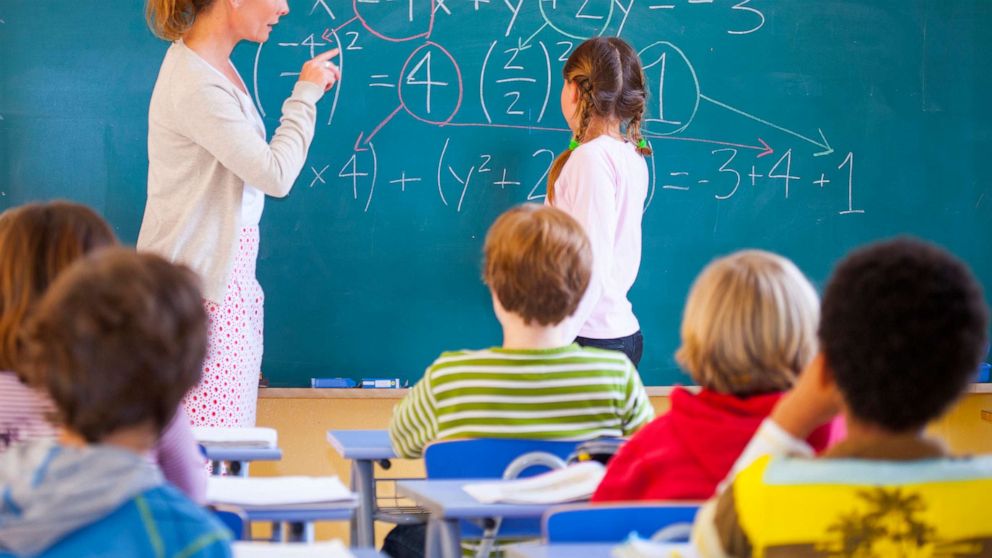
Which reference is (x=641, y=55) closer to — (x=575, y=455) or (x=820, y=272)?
(x=820, y=272)

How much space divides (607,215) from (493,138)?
0.68 metres

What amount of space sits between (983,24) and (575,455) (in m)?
2.78

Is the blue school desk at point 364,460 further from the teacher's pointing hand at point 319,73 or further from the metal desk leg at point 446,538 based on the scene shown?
the teacher's pointing hand at point 319,73

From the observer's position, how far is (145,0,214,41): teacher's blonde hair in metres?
3.47

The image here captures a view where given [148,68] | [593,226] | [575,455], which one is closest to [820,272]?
[593,226]

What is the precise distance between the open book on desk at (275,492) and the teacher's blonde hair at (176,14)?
1.64 metres

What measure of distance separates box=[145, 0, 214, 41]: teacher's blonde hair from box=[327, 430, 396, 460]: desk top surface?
48.7 inches

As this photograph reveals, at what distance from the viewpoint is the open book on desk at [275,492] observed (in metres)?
2.08

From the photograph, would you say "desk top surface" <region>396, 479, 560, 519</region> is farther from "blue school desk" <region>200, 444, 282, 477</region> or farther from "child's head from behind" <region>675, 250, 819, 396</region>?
"blue school desk" <region>200, 444, 282, 477</region>

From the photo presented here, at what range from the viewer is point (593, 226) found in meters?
3.69

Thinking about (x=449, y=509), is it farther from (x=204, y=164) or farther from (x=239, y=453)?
(x=204, y=164)

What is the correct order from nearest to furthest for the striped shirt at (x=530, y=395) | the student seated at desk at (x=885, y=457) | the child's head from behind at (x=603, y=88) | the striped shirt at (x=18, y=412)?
the student seated at desk at (x=885, y=457) < the striped shirt at (x=18, y=412) < the striped shirt at (x=530, y=395) < the child's head from behind at (x=603, y=88)

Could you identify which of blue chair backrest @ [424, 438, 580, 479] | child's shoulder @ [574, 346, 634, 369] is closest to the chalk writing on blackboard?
child's shoulder @ [574, 346, 634, 369]

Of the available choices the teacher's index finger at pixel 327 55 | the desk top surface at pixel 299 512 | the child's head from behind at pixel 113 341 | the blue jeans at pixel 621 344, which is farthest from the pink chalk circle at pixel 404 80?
Result: the child's head from behind at pixel 113 341
